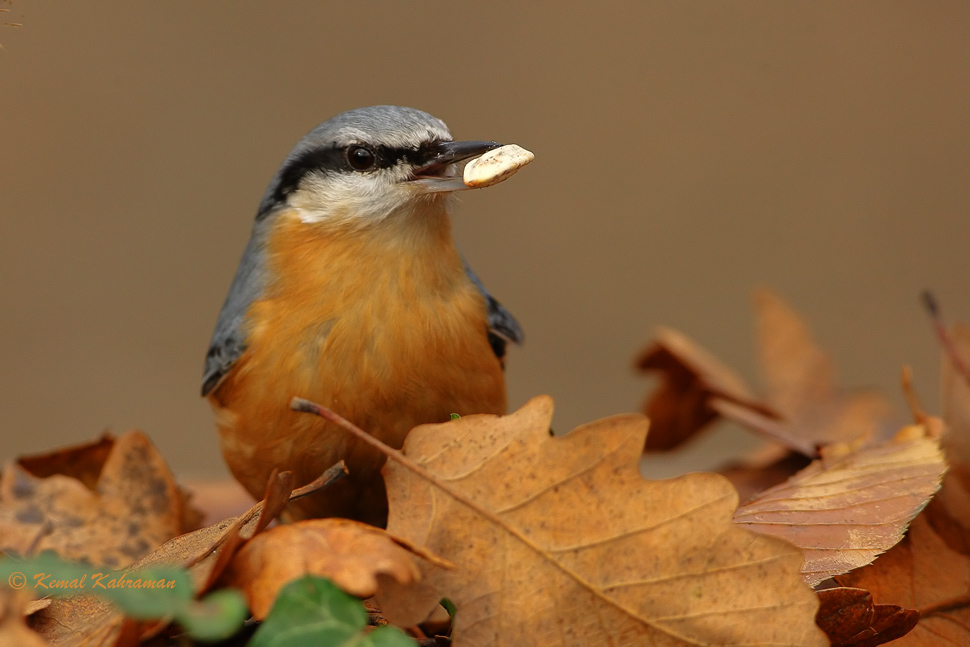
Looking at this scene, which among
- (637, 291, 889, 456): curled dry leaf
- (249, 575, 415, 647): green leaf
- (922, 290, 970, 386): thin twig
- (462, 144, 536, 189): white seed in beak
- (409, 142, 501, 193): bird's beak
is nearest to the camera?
(249, 575, 415, 647): green leaf

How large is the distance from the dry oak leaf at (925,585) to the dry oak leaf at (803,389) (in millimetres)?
988

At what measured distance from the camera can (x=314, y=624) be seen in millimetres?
1081

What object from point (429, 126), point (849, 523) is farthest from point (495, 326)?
point (849, 523)

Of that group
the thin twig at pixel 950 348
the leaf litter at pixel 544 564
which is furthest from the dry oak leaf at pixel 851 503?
the thin twig at pixel 950 348

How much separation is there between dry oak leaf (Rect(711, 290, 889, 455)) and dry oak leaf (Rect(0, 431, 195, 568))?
1511 mm

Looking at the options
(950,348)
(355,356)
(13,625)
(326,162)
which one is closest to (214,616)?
(13,625)

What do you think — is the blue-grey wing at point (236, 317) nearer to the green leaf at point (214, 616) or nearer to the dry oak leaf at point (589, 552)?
the dry oak leaf at point (589, 552)

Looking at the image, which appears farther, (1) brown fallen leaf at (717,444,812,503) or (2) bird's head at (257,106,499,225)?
(1) brown fallen leaf at (717,444,812,503)

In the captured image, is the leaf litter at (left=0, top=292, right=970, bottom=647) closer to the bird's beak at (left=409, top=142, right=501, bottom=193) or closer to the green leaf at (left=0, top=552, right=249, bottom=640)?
the green leaf at (left=0, top=552, right=249, bottom=640)

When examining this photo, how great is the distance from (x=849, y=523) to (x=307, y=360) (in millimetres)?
1141

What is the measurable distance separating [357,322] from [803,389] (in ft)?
5.23

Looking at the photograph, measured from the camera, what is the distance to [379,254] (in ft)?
6.98

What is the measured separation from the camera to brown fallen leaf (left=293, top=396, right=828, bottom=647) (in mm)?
1233

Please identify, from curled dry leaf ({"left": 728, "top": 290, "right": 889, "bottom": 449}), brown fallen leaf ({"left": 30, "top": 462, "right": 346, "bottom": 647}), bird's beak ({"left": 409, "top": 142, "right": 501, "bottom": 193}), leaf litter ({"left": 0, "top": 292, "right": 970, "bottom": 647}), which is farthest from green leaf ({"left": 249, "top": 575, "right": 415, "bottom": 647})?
curled dry leaf ({"left": 728, "top": 290, "right": 889, "bottom": 449})
